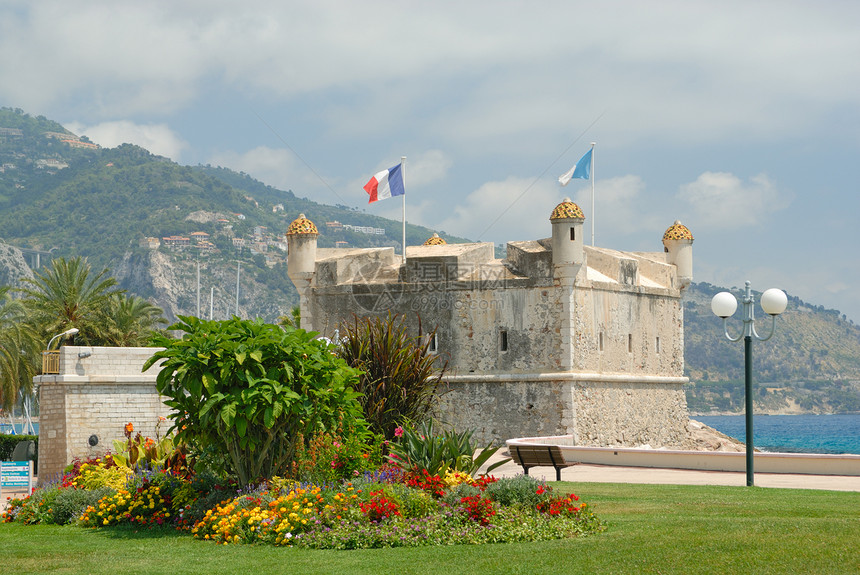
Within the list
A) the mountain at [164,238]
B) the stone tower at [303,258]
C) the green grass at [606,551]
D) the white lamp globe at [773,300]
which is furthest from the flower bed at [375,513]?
the mountain at [164,238]

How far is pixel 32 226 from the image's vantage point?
182 metres

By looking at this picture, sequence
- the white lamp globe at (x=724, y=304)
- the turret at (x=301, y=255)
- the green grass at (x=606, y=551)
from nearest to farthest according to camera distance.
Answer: the green grass at (x=606, y=551), the white lamp globe at (x=724, y=304), the turret at (x=301, y=255)

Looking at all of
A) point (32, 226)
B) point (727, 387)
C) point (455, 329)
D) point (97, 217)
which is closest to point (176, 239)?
point (97, 217)

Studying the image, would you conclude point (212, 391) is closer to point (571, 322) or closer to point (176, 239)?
point (571, 322)

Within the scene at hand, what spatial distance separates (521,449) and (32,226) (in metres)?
180

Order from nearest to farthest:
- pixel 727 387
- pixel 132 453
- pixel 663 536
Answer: pixel 663 536, pixel 132 453, pixel 727 387

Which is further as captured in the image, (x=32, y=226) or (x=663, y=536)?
(x=32, y=226)

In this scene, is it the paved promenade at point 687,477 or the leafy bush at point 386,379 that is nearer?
the leafy bush at point 386,379

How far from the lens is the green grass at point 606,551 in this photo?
31.9 feet

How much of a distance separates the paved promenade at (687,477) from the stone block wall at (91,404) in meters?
8.66

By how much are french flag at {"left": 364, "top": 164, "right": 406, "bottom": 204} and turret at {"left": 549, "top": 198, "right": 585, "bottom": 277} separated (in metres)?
5.84

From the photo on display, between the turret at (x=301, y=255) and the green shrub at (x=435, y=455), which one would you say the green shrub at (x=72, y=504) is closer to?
the green shrub at (x=435, y=455)

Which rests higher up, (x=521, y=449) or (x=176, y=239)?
(x=176, y=239)

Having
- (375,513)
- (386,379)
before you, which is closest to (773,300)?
(386,379)
